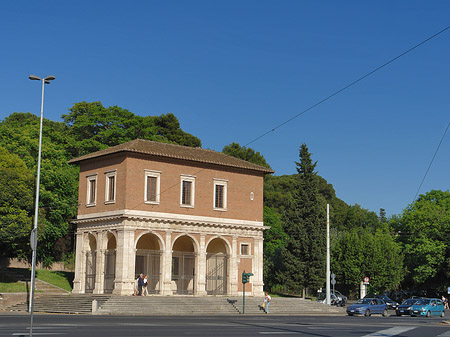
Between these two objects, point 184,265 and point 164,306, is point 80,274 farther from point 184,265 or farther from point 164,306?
point 164,306

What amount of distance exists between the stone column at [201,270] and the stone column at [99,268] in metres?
7.36

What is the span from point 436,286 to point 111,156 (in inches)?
1694

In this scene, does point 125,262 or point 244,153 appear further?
point 244,153

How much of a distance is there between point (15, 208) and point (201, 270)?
14.9 meters

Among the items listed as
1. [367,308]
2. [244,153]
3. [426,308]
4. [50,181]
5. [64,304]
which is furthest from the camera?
[244,153]

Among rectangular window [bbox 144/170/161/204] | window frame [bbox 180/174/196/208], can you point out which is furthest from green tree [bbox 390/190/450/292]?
rectangular window [bbox 144/170/161/204]

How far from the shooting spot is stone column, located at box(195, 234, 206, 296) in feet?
164

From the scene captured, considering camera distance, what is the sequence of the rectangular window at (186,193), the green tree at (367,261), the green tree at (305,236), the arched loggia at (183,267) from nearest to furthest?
the rectangular window at (186,193), the arched loggia at (183,267), the green tree at (305,236), the green tree at (367,261)

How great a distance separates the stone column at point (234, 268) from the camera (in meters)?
51.8

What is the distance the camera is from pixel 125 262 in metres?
46.0

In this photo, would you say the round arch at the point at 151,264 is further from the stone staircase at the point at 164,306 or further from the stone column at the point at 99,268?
the stone staircase at the point at 164,306

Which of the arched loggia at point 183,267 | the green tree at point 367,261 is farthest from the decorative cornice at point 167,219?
the green tree at point 367,261

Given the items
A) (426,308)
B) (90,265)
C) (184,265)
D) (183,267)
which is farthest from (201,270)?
(426,308)

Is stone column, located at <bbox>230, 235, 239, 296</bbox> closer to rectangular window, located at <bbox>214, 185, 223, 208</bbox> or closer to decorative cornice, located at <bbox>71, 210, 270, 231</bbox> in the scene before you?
decorative cornice, located at <bbox>71, 210, 270, 231</bbox>
